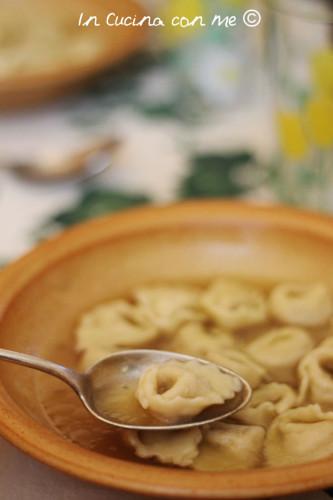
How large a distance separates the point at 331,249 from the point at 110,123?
23.2 inches

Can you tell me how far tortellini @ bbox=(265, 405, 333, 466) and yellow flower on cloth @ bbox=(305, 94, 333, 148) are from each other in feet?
1.54

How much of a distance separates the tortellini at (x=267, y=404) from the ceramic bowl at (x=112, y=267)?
0.37 ft

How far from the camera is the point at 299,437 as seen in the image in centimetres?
68

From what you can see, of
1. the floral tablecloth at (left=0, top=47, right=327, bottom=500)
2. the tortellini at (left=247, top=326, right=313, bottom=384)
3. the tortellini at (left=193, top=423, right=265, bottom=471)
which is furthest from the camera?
the floral tablecloth at (left=0, top=47, right=327, bottom=500)

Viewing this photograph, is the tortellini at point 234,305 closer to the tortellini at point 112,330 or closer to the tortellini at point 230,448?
the tortellini at point 112,330

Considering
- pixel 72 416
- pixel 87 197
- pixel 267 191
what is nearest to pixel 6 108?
pixel 87 197

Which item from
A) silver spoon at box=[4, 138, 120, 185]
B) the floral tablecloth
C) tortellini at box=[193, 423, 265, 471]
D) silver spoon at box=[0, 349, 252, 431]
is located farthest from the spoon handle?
silver spoon at box=[4, 138, 120, 185]

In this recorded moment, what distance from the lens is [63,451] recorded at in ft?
1.99

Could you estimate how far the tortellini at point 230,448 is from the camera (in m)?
0.66

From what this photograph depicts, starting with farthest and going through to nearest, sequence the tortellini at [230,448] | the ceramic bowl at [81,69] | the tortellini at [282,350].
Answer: the ceramic bowl at [81,69] < the tortellini at [282,350] < the tortellini at [230,448]

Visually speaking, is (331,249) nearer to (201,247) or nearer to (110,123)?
(201,247)

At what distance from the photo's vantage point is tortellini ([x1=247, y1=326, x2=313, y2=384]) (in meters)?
0.79

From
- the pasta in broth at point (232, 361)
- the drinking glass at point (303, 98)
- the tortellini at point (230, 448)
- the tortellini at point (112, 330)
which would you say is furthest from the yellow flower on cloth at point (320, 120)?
the tortellini at point (230, 448)

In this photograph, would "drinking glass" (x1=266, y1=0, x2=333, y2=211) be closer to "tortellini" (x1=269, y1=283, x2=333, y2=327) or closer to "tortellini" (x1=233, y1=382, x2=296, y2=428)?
"tortellini" (x1=269, y1=283, x2=333, y2=327)
